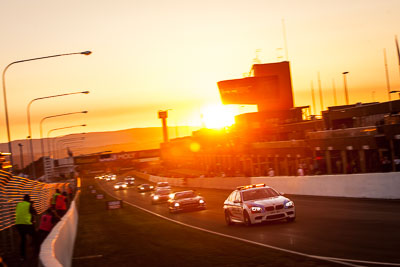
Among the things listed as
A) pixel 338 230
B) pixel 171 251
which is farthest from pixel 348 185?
pixel 171 251

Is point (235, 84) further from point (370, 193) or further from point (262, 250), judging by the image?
point (262, 250)

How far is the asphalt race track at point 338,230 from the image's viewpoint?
1227cm

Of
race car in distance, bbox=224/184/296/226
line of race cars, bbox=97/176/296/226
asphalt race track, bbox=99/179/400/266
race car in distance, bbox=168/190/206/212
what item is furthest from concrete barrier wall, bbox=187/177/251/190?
race car in distance, bbox=224/184/296/226

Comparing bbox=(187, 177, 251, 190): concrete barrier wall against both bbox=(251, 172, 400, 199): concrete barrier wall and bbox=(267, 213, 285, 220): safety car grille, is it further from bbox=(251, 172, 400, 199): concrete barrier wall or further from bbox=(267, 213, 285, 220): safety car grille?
bbox=(267, 213, 285, 220): safety car grille

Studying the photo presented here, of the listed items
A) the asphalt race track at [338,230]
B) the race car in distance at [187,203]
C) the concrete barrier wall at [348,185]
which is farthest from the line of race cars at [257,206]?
the race car in distance at [187,203]

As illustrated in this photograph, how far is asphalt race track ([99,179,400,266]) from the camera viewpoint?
483 inches

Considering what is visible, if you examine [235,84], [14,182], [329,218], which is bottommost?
[329,218]

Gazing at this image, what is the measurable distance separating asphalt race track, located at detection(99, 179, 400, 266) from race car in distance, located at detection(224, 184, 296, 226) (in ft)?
1.01

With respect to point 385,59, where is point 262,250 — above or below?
below

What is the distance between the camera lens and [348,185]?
93.5 ft

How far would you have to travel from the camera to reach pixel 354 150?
46.6m

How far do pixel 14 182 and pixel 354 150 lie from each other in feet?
103

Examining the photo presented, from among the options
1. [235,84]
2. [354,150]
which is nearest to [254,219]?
[354,150]

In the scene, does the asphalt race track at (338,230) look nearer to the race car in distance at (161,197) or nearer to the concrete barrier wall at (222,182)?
the race car in distance at (161,197)
